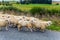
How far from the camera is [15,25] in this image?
15109 mm

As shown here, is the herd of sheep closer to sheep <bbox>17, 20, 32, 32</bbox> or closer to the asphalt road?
sheep <bbox>17, 20, 32, 32</bbox>

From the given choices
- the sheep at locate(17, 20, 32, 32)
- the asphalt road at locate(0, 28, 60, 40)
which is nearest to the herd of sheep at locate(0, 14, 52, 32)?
the sheep at locate(17, 20, 32, 32)

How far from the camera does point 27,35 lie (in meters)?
13.1

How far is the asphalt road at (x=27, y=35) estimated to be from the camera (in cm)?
1249

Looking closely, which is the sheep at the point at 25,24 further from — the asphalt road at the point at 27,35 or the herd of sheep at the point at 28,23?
the asphalt road at the point at 27,35

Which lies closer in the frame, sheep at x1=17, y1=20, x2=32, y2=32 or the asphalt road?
the asphalt road

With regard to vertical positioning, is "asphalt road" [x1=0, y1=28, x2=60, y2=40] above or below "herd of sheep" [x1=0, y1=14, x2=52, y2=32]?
below

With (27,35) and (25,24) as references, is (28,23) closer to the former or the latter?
(25,24)

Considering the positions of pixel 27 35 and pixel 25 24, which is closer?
pixel 27 35

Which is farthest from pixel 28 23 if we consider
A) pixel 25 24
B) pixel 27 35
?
pixel 27 35

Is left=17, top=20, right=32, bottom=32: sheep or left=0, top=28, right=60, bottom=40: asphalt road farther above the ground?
left=17, top=20, right=32, bottom=32: sheep

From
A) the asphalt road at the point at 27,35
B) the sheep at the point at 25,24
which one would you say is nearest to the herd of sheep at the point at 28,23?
the sheep at the point at 25,24

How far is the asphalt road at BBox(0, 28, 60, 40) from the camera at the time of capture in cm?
1249

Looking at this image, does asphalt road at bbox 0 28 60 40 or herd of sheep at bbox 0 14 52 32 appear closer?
asphalt road at bbox 0 28 60 40
